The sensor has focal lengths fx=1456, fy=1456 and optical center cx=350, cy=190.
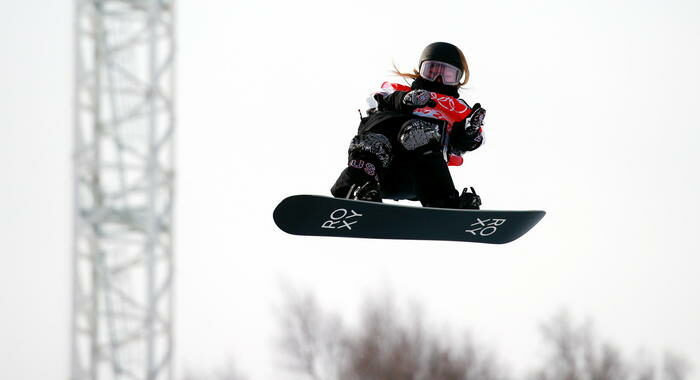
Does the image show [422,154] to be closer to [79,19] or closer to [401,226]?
[401,226]

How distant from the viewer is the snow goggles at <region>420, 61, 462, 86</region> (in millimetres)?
7598

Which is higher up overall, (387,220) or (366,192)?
(366,192)

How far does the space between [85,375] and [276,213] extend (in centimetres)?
165

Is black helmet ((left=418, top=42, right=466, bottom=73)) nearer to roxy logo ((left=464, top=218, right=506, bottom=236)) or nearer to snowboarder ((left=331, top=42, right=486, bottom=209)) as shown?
snowboarder ((left=331, top=42, right=486, bottom=209))

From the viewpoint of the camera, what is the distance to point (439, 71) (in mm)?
7598

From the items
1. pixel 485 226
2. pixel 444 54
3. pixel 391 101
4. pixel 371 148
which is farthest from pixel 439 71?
pixel 485 226

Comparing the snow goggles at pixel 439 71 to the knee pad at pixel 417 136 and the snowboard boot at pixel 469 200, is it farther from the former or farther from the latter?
the snowboard boot at pixel 469 200

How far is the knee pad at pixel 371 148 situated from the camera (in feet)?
24.6

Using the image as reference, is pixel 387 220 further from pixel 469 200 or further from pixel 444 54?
pixel 444 54

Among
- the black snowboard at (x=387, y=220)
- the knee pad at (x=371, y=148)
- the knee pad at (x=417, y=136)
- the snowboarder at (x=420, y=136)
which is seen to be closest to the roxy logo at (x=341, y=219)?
the black snowboard at (x=387, y=220)

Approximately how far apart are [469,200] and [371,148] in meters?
0.61

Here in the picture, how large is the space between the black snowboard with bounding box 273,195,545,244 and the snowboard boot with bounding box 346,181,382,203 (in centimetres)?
7

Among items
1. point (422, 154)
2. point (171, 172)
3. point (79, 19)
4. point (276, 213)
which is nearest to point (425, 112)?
point (422, 154)

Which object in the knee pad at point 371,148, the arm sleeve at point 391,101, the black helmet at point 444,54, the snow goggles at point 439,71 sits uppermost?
the black helmet at point 444,54
